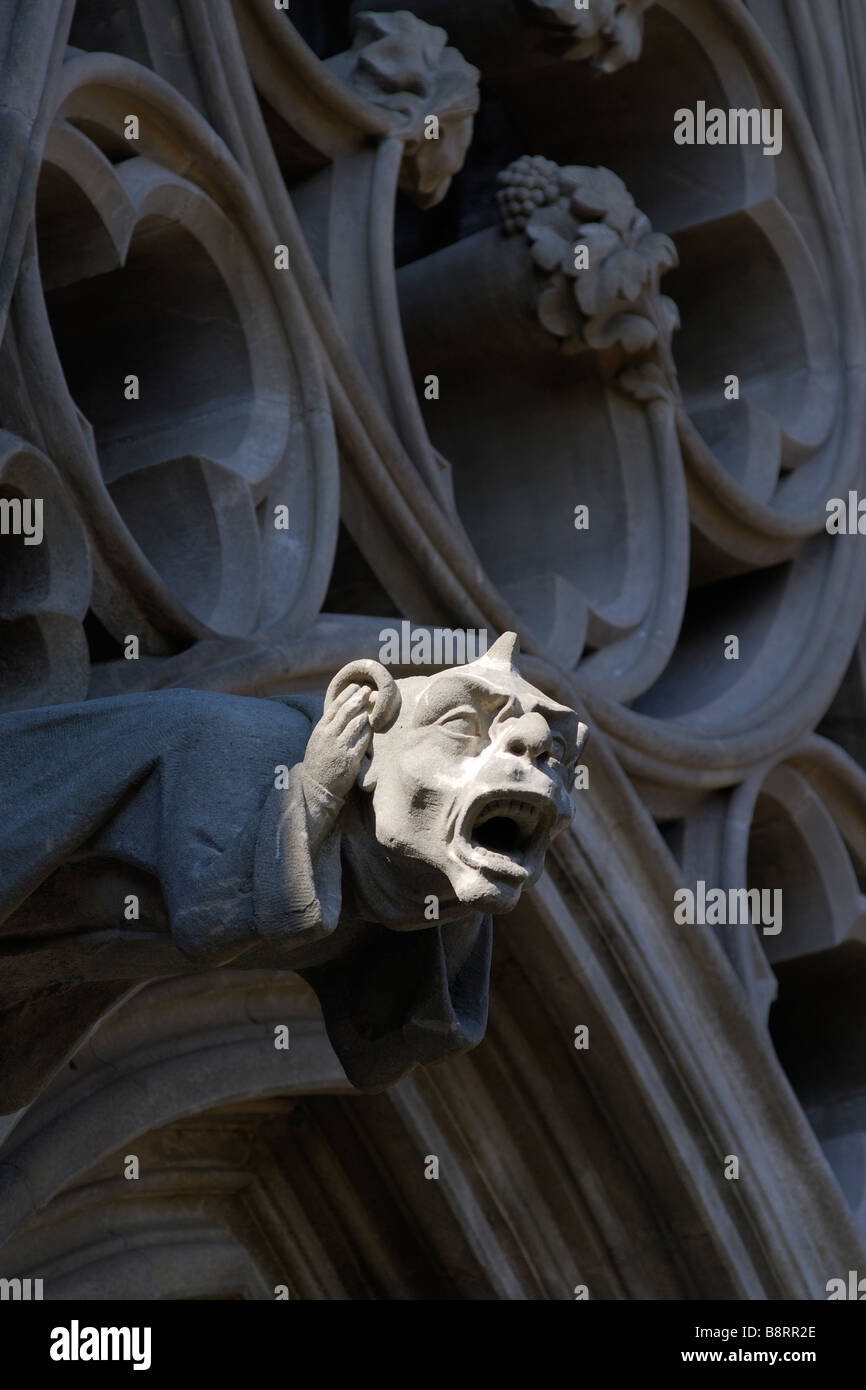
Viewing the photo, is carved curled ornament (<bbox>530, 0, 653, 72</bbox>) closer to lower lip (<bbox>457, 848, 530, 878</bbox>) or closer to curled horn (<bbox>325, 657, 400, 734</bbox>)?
curled horn (<bbox>325, 657, 400, 734</bbox>)

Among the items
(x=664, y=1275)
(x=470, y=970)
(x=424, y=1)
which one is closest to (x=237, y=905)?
(x=470, y=970)

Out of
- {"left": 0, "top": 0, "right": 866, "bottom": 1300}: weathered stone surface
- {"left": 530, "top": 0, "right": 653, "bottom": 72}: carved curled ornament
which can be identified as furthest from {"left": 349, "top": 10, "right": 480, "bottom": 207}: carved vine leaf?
{"left": 530, "top": 0, "right": 653, "bottom": 72}: carved curled ornament

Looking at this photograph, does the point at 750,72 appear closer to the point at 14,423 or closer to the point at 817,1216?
the point at 817,1216

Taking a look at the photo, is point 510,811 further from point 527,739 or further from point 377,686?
point 377,686

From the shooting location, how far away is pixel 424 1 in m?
5.70

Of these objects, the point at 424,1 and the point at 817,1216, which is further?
the point at 424,1

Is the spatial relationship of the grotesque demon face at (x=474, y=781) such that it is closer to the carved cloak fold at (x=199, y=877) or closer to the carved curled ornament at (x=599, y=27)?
the carved cloak fold at (x=199, y=877)

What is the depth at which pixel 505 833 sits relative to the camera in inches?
98.9

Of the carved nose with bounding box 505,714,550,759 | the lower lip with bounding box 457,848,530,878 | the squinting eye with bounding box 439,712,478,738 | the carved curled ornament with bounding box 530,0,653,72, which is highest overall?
the carved curled ornament with bounding box 530,0,653,72

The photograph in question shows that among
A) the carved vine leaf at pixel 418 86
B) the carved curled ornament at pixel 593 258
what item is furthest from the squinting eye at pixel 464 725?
the carved curled ornament at pixel 593 258

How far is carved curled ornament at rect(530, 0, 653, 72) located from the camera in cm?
556

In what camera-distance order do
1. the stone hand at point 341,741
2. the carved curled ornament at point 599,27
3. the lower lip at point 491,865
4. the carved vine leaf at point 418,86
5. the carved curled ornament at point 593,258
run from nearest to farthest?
the lower lip at point 491,865 < the stone hand at point 341,741 < the carved vine leaf at point 418,86 < the carved curled ornament at point 593,258 < the carved curled ornament at point 599,27

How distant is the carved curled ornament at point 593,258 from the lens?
17.3ft

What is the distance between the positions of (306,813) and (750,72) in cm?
409
